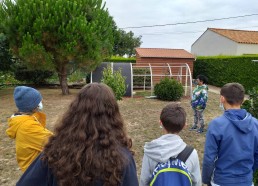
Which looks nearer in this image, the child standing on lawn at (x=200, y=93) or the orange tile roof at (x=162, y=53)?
the child standing on lawn at (x=200, y=93)

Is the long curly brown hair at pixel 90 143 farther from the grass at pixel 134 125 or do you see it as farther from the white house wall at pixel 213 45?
the white house wall at pixel 213 45

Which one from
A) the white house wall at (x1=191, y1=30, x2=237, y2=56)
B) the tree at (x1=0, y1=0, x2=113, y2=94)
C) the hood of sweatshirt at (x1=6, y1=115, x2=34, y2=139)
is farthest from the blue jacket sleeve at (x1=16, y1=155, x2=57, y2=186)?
the white house wall at (x1=191, y1=30, x2=237, y2=56)

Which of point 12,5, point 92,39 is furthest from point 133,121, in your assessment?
point 12,5

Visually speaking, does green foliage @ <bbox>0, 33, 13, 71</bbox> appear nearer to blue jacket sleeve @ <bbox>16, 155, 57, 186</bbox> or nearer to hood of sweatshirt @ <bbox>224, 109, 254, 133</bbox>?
hood of sweatshirt @ <bbox>224, 109, 254, 133</bbox>

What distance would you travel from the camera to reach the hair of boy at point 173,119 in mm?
2299

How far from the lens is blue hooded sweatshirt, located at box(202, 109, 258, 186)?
2.56 meters

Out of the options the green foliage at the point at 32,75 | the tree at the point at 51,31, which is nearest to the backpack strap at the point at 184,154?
the tree at the point at 51,31

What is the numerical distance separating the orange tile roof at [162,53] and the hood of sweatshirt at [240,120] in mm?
18396

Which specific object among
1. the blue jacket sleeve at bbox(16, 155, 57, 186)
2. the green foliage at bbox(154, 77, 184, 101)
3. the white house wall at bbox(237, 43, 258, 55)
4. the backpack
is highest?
the white house wall at bbox(237, 43, 258, 55)

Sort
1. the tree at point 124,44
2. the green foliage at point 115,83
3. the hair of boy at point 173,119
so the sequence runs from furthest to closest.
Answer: the tree at point 124,44 < the green foliage at point 115,83 < the hair of boy at point 173,119

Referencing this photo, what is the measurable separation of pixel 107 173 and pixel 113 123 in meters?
0.27

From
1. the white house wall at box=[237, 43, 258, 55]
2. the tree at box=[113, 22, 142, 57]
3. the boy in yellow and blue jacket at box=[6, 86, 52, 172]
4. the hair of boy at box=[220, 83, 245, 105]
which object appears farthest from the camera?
the tree at box=[113, 22, 142, 57]

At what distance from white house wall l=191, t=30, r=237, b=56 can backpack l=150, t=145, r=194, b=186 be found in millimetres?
29720

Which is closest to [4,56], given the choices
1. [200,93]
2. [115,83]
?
[115,83]
